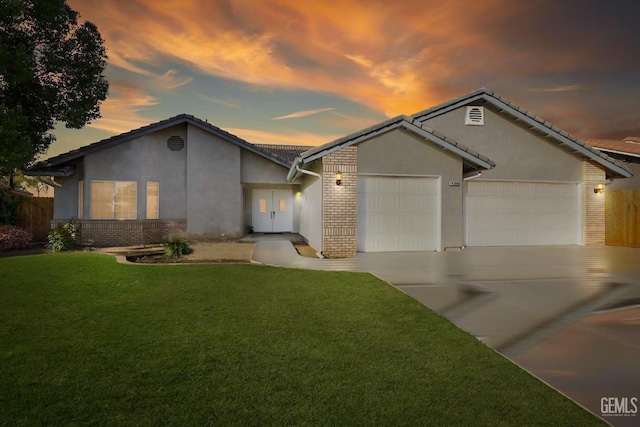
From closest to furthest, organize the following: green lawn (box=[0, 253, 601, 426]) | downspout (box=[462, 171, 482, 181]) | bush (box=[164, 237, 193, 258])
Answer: green lawn (box=[0, 253, 601, 426]) → bush (box=[164, 237, 193, 258]) → downspout (box=[462, 171, 482, 181])

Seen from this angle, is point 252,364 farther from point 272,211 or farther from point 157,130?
point 272,211

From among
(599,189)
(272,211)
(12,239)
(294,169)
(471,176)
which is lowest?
(12,239)

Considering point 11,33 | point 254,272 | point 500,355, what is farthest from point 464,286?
point 11,33

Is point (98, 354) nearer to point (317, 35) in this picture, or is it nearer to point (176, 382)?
point (176, 382)

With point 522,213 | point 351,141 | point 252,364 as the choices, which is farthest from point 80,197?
point 522,213

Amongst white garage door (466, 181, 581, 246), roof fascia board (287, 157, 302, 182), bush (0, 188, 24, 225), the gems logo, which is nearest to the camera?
the gems logo

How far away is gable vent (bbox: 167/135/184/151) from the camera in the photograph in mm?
16203

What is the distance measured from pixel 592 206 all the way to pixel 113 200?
1976 centimetres

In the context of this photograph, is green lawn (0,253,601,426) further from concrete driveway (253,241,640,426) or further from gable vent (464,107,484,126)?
gable vent (464,107,484,126)

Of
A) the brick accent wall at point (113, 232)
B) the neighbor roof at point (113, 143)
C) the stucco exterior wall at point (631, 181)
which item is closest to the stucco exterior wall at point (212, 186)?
the neighbor roof at point (113, 143)

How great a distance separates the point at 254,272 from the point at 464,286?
15.2 ft

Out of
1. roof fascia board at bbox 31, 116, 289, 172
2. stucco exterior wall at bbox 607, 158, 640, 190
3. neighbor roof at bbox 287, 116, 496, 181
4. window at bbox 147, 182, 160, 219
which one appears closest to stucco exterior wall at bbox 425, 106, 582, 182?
neighbor roof at bbox 287, 116, 496, 181

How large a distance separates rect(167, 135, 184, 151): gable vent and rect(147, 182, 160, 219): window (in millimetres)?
1748

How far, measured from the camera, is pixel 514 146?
1475 cm
